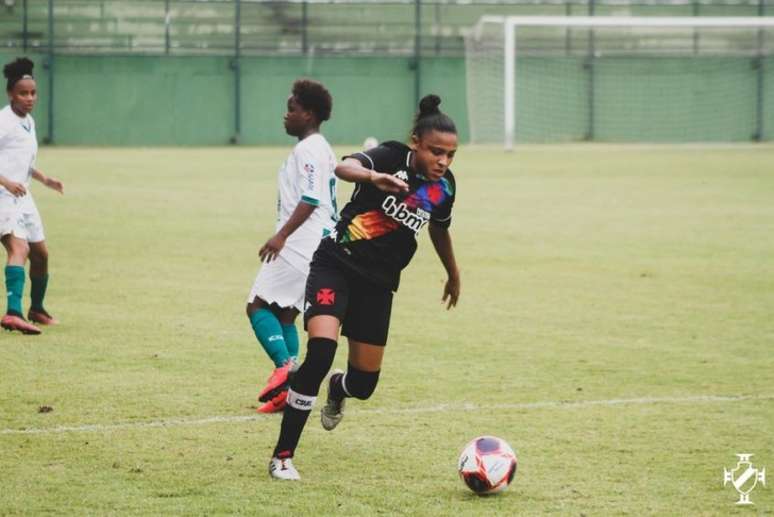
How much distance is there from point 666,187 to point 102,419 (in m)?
20.3

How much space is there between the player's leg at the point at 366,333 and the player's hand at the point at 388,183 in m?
0.76

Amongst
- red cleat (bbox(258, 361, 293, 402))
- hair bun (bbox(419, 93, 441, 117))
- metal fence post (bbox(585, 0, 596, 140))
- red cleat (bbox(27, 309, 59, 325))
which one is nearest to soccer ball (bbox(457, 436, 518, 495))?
hair bun (bbox(419, 93, 441, 117))

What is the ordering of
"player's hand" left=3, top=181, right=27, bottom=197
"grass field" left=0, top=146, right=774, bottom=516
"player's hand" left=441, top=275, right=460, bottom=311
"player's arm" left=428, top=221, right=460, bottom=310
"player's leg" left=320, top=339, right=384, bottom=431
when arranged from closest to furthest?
"grass field" left=0, top=146, right=774, bottom=516 → "player's leg" left=320, top=339, right=384, bottom=431 → "player's arm" left=428, top=221, right=460, bottom=310 → "player's hand" left=441, top=275, right=460, bottom=311 → "player's hand" left=3, top=181, right=27, bottom=197

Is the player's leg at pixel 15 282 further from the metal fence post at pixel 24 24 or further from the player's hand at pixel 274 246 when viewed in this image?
the metal fence post at pixel 24 24

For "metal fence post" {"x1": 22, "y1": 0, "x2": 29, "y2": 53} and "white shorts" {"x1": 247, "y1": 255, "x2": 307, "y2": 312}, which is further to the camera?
"metal fence post" {"x1": 22, "y1": 0, "x2": 29, "y2": 53}

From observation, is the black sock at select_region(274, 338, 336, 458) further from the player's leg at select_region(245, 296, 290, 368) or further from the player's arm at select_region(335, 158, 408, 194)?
the player's leg at select_region(245, 296, 290, 368)

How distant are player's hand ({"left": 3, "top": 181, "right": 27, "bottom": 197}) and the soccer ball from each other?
234 inches

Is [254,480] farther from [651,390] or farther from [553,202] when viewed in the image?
[553,202]

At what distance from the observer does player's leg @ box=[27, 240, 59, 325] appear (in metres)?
12.0

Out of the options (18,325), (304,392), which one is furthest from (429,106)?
(18,325)

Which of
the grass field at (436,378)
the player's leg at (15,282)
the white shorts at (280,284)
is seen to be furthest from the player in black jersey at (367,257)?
the player's leg at (15,282)

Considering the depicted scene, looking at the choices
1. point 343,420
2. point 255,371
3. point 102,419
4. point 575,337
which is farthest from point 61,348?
point 575,337

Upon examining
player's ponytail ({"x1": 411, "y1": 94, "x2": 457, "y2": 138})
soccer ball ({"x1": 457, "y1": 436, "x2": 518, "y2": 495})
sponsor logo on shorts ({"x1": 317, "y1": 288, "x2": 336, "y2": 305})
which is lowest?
soccer ball ({"x1": 457, "y1": 436, "x2": 518, "y2": 495})

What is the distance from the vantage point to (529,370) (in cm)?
1016
